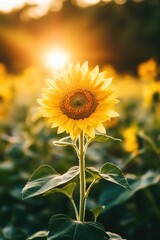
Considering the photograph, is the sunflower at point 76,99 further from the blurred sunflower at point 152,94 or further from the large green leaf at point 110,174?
the blurred sunflower at point 152,94

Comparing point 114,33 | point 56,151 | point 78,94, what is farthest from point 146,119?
point 114,33

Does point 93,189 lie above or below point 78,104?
below

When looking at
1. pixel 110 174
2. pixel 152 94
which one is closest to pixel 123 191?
pixel 110 174

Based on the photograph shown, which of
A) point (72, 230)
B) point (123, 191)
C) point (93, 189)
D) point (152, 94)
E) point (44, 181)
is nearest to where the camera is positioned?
point (72, 230)

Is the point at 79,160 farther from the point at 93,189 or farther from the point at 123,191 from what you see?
the point at 93,189

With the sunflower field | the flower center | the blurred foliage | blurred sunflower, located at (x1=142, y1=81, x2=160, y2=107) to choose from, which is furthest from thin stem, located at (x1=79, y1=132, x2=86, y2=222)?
blurred sunflower, located at (x1=142, y1=81, x2=160, y2=107)

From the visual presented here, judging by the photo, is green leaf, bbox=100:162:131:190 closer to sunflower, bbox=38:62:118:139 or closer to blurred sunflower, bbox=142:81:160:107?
sunflower, bbox=38:62:118:139
